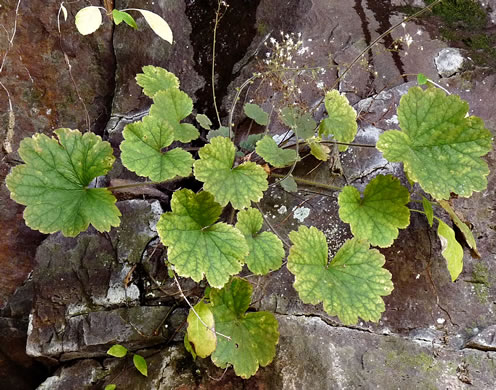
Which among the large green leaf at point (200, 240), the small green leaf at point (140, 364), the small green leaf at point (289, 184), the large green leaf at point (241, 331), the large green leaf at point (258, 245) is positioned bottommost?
the small green leaf at point (140, 364)

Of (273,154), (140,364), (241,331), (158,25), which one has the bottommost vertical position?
(140,364)

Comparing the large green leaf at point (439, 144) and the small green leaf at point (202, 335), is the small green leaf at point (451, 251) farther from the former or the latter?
the small green leaf at point (202, 335)

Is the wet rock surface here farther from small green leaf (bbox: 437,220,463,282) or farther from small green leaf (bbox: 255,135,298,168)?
small green leaf (bbox: 255,135,298,168)

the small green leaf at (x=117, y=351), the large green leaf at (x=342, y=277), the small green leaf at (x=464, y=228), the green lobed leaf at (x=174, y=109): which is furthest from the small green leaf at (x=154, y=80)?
the small green leaf at (x=464, y=228)

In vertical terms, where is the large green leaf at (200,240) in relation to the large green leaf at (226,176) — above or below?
below

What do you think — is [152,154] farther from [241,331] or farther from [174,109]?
[241,331]

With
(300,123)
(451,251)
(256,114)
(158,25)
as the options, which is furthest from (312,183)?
(158,25)

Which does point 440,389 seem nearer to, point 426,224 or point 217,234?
point 426,224
